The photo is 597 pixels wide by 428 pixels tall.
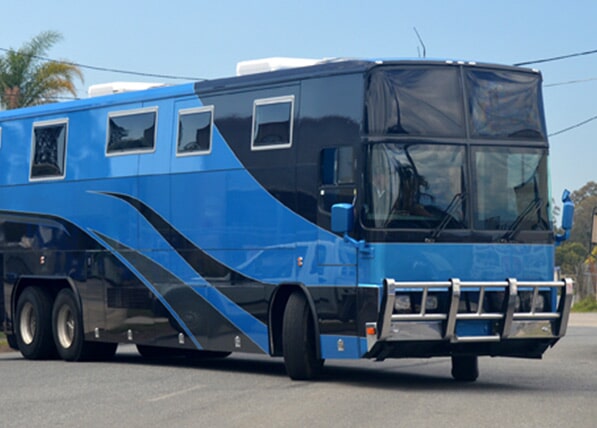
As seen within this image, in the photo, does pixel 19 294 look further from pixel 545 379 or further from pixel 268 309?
pixel 545 379

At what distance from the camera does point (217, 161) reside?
18031 millimetres

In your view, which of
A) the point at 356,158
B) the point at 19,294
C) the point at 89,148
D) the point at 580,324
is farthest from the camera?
the point at 580,324

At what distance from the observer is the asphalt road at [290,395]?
1256cm

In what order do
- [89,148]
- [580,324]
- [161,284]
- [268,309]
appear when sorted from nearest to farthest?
[268,309] → [161,284] → [89,148] → [580,324]

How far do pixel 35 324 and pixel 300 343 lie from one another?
6731mm

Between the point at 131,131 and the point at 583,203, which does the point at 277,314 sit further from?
the point at 583,203

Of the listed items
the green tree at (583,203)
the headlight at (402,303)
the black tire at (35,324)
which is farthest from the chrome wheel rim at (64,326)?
the green tree at (583,203)

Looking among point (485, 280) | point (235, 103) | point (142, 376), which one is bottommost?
point (142, 376)

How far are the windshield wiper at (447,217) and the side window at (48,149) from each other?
301 inches

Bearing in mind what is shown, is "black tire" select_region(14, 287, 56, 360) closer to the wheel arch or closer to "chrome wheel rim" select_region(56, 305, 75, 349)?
"chrome wheel rim" select_region(56, 305, 75, 349)

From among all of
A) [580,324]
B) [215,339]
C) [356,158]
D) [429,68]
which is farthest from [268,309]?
[580,324]

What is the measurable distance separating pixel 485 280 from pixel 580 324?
22.8 m

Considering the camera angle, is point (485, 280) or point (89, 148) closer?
point (485, 280)

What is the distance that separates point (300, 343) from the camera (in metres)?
16.2
